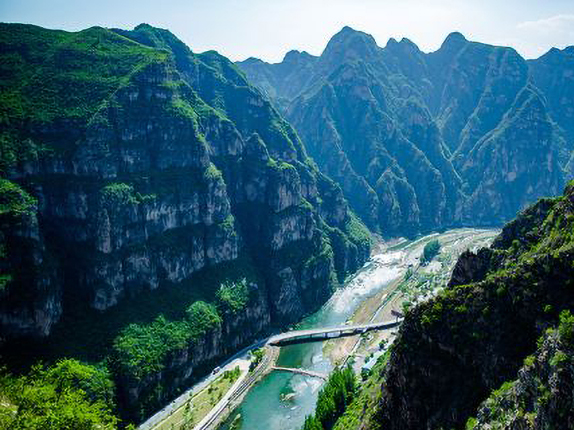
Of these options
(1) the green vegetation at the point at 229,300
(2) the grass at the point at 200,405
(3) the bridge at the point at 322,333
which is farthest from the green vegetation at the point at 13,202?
(3) the bridge at the point at 322,333

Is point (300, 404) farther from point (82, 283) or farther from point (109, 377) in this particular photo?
point (82, 283)

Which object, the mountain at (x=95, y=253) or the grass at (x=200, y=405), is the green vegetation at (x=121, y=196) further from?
the grass at (x=200, y=405)

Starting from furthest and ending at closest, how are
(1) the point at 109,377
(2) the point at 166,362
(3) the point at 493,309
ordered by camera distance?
1. (2) the point at 166,362
2. (1) the point at 109,377
3. (3) the point at 493,309

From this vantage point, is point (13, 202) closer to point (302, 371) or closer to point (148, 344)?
point (148, 344)

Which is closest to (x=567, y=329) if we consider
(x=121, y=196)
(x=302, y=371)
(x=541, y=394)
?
(x=541, y=394)

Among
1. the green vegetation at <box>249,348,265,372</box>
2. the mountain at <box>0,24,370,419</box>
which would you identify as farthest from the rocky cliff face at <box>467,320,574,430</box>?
the mountain at <box>0,24,370,419</box>

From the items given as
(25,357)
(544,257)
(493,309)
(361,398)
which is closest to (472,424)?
(493,309)
